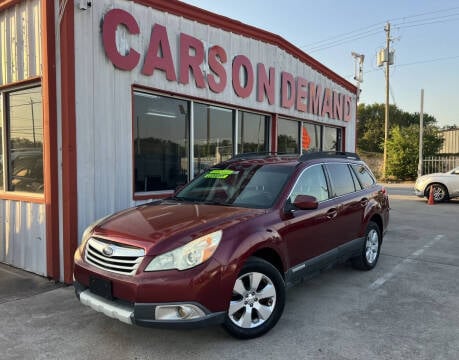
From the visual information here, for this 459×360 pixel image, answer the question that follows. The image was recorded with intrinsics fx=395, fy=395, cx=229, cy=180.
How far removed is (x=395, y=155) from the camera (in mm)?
27969

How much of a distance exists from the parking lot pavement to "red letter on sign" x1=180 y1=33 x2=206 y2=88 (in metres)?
3.96

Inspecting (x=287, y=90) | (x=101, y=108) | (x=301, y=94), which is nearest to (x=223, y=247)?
(x=101, y=108)

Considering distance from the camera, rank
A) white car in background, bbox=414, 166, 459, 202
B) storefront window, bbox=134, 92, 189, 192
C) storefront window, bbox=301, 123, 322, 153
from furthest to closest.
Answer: white car in background, bbox=414, 166, 459, 202 < storefront window, bbox=301, 123, 322, 153 < storefront window, bbox=134, 92, 189, 192

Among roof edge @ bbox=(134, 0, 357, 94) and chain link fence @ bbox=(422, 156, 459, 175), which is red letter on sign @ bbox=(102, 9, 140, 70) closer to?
roof edge @ bbox=(134, 0, 357, 94)

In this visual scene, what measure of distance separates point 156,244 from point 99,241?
72 centimetres

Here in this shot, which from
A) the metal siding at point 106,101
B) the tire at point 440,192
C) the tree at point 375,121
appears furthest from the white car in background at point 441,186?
the tree at point 375,121

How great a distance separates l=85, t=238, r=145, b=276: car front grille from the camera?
11.0 ft

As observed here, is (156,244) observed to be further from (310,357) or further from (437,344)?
(437,344)

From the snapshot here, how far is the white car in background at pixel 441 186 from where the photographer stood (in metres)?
14.6

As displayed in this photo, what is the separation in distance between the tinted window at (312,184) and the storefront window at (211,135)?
312 cm

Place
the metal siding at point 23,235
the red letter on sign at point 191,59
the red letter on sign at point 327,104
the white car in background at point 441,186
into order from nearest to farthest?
the metal siding at point 23,235
the red letter on sign at point 191,59
the red letter on sign at point 327,104
the white car in background at point 441,186

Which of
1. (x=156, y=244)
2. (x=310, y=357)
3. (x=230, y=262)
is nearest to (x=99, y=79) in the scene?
(x=156, y=244)

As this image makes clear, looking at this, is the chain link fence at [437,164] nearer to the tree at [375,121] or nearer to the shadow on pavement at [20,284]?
the tree at [375,121]

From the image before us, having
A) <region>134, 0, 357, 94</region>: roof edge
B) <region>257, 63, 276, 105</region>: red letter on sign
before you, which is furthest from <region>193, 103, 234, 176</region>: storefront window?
<region>134, 0, 357, 94</region>: roof edge
